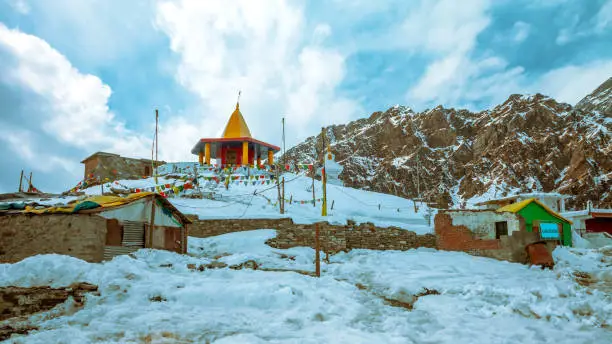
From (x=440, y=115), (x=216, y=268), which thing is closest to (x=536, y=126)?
(x=440, y=115)

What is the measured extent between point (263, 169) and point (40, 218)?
2308 cm

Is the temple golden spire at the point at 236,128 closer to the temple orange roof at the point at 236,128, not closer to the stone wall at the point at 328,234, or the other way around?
the temple orange roof at the point at 236,128

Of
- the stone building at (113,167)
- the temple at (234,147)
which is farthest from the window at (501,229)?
the stone building at (113,167)

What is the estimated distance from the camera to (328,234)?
2019 centimetres

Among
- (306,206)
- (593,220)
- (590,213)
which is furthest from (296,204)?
(593,220)

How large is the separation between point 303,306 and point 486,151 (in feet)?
299

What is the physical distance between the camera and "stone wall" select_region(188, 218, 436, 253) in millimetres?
20125

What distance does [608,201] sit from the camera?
6116cm

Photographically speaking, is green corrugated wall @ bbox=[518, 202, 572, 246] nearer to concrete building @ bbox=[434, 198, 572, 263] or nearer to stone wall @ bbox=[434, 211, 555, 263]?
concrete building @ bbox=[434, 198, 572, 263]

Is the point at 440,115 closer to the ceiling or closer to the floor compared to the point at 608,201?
closer to the ceiling

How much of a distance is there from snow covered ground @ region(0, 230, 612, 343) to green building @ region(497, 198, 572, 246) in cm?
497

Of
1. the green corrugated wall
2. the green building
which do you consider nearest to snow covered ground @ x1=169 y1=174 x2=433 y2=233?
the green building

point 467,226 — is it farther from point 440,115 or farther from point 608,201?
point 440,115

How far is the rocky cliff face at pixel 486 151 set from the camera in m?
71.9
